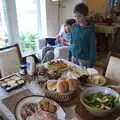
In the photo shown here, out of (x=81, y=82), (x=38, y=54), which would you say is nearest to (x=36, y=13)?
(x=38, y=54)

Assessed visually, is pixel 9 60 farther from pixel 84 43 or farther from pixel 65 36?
pixel 65 36

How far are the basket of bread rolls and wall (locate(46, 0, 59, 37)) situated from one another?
9.36 feet

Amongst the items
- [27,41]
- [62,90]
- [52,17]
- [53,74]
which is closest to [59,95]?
[62,90]

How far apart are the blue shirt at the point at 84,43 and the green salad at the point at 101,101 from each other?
1.00 meters

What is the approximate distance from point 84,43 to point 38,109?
3.96 ft

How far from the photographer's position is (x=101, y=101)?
1.24 meters

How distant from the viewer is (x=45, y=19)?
4.03 meters

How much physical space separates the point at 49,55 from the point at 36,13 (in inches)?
52.6

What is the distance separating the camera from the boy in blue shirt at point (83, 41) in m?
2.20

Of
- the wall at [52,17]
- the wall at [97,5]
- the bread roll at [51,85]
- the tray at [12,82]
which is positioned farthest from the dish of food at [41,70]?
the wall at [97,5]

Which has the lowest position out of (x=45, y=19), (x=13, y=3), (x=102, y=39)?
(x=102, y=39)

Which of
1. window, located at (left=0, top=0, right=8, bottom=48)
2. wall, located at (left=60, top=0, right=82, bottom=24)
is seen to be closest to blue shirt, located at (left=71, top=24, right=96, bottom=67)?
window, located at (left=0, top=0, right=8, bottom=48)

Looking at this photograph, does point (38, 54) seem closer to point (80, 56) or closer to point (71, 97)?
point (80, 56)

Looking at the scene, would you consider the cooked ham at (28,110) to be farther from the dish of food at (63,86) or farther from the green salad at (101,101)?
the green salad at (101,101)
